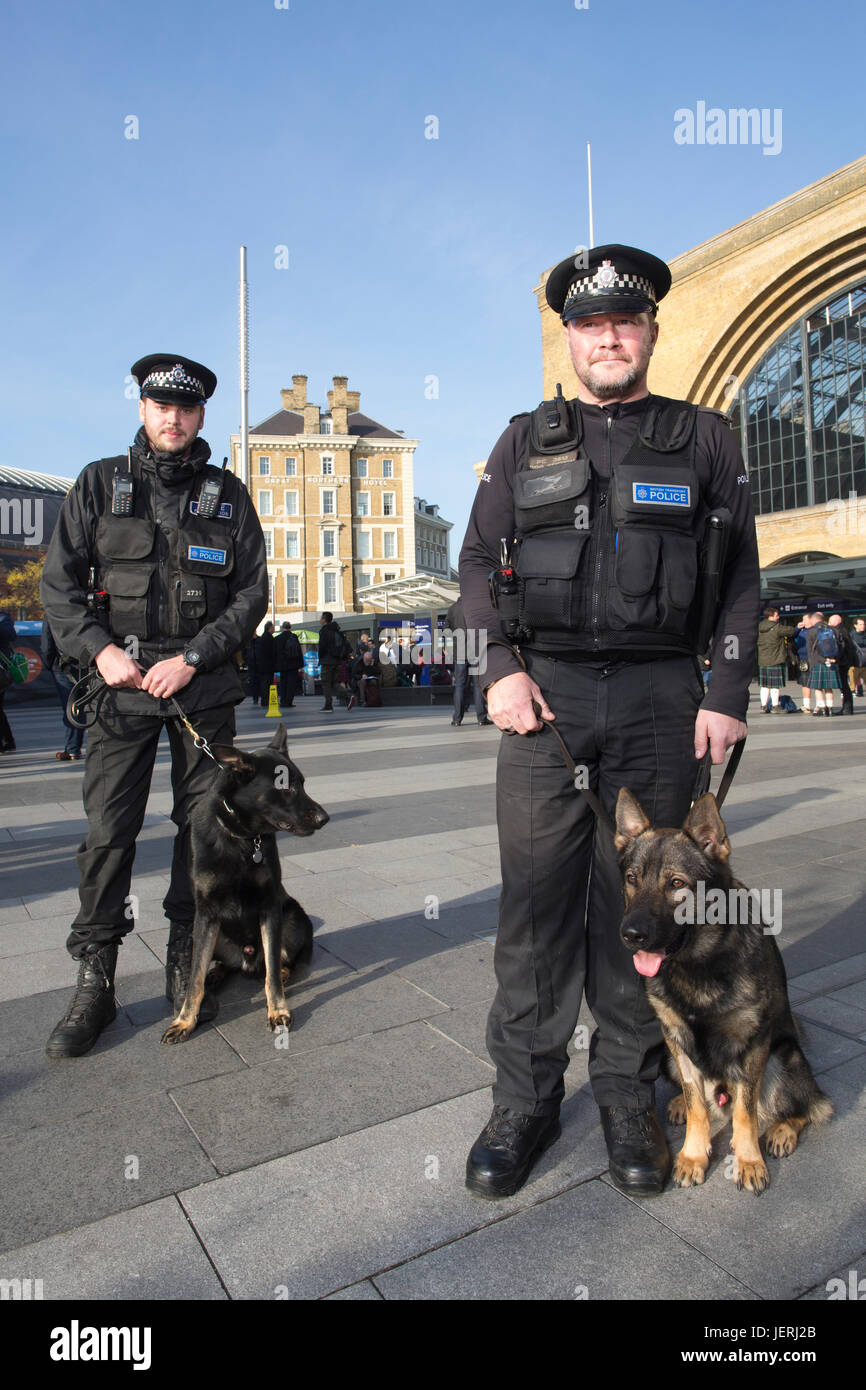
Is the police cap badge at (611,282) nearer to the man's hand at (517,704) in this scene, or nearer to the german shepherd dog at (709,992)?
the man's hand at (517,704)

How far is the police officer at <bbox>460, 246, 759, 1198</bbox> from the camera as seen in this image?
7.68ft

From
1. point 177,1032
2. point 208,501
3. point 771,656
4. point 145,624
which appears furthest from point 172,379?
point 771,656

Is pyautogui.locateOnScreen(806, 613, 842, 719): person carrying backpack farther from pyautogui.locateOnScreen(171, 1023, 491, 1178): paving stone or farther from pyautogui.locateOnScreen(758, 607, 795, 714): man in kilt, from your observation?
pyautogui.locateOnScreen(171, 1023, 491, 1178): paving stone

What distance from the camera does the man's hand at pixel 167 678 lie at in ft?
10.1

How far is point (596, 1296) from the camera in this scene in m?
1.75

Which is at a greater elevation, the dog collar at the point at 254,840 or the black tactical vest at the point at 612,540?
the black tactical vest at the point at 612,540

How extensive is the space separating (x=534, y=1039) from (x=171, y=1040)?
1.37 m

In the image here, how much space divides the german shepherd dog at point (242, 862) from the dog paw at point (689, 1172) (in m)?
1.46

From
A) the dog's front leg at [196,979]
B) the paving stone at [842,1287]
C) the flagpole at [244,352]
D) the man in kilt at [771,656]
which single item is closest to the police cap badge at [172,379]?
the dog's front leg at [196,979]

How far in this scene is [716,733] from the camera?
2.35 meters

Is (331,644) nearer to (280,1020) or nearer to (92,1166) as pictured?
(280,1020)

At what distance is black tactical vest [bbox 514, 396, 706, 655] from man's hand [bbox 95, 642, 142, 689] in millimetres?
1465
